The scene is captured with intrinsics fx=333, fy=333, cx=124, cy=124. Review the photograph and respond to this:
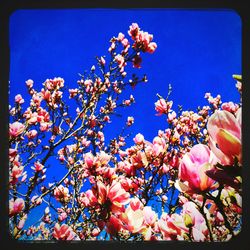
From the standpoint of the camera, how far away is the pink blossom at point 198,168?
3.05 ft

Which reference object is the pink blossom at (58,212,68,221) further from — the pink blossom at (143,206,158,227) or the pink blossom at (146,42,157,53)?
the pink blossom at (146,42,157,53)

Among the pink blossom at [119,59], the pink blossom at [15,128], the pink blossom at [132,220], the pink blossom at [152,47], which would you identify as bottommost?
the pink blossom at [132,220]

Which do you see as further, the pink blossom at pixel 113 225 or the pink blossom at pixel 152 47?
the pink blossom at pixel 152 47

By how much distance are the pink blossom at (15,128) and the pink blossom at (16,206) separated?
27 centimetres

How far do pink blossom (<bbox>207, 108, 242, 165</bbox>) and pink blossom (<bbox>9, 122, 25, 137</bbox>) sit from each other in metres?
0.82

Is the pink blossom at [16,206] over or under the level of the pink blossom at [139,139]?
under

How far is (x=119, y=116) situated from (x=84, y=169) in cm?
25

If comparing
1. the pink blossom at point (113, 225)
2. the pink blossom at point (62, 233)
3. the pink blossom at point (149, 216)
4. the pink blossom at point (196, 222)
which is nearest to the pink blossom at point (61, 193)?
the pink blossom at point (62, 233)

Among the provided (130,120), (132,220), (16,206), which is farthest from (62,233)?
(130,120)

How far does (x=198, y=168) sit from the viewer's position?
3.13 feet

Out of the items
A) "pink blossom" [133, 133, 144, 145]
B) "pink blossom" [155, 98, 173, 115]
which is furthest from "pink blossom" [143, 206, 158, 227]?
"pink blossom" [155, 98, 173, 115]

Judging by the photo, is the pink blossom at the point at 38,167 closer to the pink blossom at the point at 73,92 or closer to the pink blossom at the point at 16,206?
the pink blossom at the point at 16,206

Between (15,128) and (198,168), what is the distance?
79 centimetres

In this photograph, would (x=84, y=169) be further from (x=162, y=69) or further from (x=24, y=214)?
(x=162, y=69)
